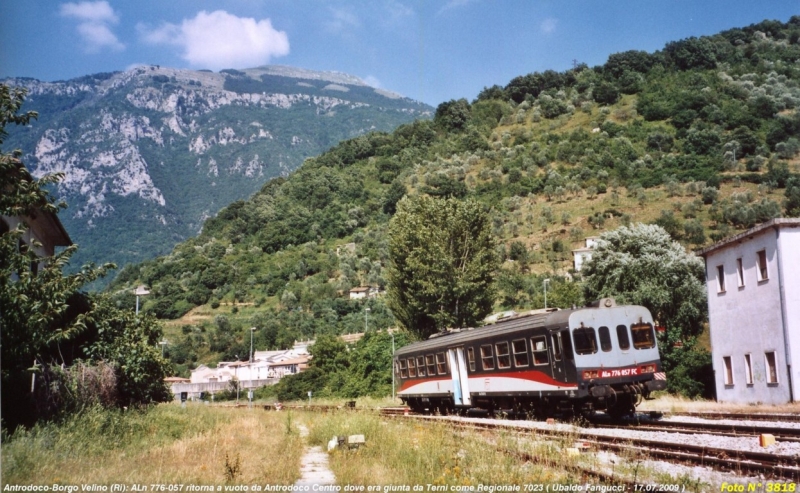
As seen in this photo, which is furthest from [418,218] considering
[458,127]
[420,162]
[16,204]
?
[458,127]

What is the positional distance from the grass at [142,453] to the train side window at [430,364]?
8400mm

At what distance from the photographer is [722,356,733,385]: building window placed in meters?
26.3

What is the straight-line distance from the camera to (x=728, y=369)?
26.7 m

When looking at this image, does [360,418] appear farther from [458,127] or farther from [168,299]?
[458,127]

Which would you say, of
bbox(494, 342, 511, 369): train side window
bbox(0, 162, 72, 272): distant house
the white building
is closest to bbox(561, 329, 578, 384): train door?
bbox(494, 342, 511, 369): train side window

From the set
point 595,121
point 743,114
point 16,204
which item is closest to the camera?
point 16,204

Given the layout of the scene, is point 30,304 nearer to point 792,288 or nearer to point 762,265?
point 792,288

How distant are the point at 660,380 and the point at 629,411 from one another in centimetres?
137

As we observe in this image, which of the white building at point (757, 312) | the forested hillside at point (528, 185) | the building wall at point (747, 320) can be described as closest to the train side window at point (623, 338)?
the white building at point (757, 312)

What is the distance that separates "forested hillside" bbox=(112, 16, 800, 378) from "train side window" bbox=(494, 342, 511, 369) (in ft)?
155

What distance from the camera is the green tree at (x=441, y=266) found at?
39469 millimetres

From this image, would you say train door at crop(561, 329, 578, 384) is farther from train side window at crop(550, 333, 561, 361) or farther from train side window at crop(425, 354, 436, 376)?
train side window at crop(425, 354, 436, 376)

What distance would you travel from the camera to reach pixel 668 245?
4700 cm

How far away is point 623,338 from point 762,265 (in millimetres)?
10009
